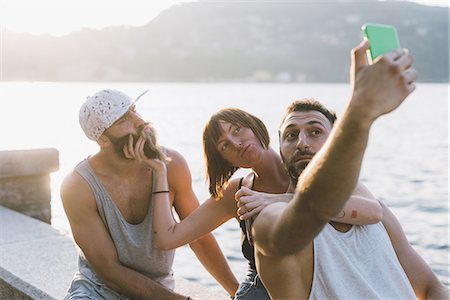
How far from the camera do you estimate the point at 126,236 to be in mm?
3830

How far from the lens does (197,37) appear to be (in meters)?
129

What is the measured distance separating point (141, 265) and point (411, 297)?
69.6 inches

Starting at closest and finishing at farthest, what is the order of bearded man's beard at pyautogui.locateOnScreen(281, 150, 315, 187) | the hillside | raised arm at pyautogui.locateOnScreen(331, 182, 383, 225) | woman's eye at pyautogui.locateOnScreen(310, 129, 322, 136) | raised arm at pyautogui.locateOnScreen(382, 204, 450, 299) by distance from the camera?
raised arm at pyautogui.locateOnScreen(331, 182, 383, 225) → bearded man's beard at pyautogui.locateOnScreen(281, 150, 315, 187) → woman's eye at pyautogui.locateOnScreen(310, 129, 322, 136) → raised arm at pyautogui.locateOnScreen(382, 204, 450, 299) → the hillside

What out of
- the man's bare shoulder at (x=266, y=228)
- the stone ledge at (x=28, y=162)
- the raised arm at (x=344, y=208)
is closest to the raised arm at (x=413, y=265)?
the raised arm at (x=344, y=208)

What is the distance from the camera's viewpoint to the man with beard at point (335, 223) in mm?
1723

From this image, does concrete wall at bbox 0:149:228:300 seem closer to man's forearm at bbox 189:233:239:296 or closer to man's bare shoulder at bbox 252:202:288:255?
man's forearm at bbox 189:233:239:296

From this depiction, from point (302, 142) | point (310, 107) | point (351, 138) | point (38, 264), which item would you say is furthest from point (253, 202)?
point (38, 264)

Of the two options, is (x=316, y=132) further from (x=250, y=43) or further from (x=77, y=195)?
(x=250, y=43)

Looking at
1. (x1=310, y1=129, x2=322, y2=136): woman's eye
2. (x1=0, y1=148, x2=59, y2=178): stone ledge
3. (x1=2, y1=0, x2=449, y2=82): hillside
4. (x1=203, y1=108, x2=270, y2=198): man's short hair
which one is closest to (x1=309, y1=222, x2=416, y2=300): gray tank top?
(x1=310, y1=129, x2=322, y2=136): woman's eye

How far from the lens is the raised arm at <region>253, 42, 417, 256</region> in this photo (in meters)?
1.71

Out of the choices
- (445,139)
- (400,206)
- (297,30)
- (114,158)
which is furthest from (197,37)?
(114,158)

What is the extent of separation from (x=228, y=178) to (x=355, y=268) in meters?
1.38

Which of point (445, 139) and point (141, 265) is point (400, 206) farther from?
point (445, 139)

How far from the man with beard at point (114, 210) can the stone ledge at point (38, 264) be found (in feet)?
1.32
